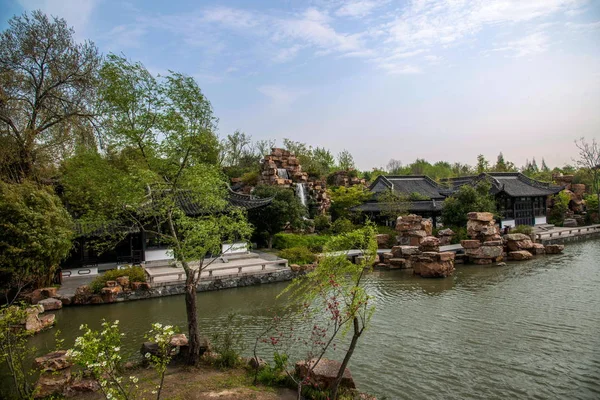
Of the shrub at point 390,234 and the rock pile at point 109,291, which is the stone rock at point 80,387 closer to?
the rock pile at point 109,291

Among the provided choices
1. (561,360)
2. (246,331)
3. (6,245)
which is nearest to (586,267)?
(561,360)

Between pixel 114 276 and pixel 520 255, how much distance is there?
21965 mm

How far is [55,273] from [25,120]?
7.35m

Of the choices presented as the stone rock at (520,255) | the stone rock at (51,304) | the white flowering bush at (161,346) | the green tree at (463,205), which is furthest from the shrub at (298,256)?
the white flowering bush at (161,346)

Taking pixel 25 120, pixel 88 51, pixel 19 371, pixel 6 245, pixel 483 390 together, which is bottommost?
pixel 483 390

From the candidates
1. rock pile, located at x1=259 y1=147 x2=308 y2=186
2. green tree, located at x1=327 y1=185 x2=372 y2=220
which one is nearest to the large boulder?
green tree, located at x1=327 y1=185 x2=372 y2=220

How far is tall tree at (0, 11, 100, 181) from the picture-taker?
51.8 ft

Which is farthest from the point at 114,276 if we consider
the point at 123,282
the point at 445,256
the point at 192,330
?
the point at 445,256

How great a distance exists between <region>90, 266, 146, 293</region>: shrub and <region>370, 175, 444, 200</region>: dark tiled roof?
77.3 ft

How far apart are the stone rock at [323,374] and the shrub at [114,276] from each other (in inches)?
462

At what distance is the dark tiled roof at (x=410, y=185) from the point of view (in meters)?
35.8

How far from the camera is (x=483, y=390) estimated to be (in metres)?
7.80

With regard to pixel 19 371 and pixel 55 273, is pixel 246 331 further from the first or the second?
pixel 55 273

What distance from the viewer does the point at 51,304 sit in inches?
587
